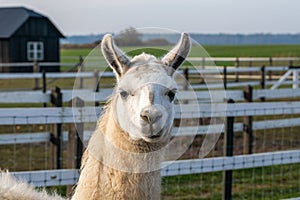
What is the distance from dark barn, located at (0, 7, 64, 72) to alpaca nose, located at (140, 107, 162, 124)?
1318 inches

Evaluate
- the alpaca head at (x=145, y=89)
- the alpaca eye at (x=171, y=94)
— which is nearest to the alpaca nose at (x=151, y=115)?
the alpaca head at (x=145, y=89)

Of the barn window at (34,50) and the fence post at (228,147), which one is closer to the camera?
the fence post at (228,147)

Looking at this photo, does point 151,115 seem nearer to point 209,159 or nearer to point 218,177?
point 209,159

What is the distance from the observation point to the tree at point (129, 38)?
3.51m

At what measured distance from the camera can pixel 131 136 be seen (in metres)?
3.22

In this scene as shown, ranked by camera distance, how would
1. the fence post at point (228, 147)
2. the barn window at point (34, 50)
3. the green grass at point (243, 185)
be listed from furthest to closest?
the barn window at point (34, 50) → the green grass at point (243, 185) → the fence post at point (228, 147)

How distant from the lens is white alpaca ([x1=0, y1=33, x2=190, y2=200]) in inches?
123

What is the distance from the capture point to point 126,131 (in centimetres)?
325

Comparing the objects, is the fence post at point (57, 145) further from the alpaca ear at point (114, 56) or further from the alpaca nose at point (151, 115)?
the alpaca nose at point (151, 115)

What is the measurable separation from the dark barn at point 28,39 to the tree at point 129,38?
108 feet

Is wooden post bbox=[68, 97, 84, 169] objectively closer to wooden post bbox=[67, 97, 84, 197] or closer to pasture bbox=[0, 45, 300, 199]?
wooden post bbox=[67, 97, 84, 197]

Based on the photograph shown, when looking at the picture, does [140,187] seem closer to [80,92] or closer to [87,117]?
[87,117]

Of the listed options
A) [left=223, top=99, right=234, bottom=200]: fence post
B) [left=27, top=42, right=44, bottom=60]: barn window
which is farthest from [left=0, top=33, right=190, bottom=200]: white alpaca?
[left=27, top=42, right=44, bottom=60]: barn window

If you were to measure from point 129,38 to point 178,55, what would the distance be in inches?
14.9
